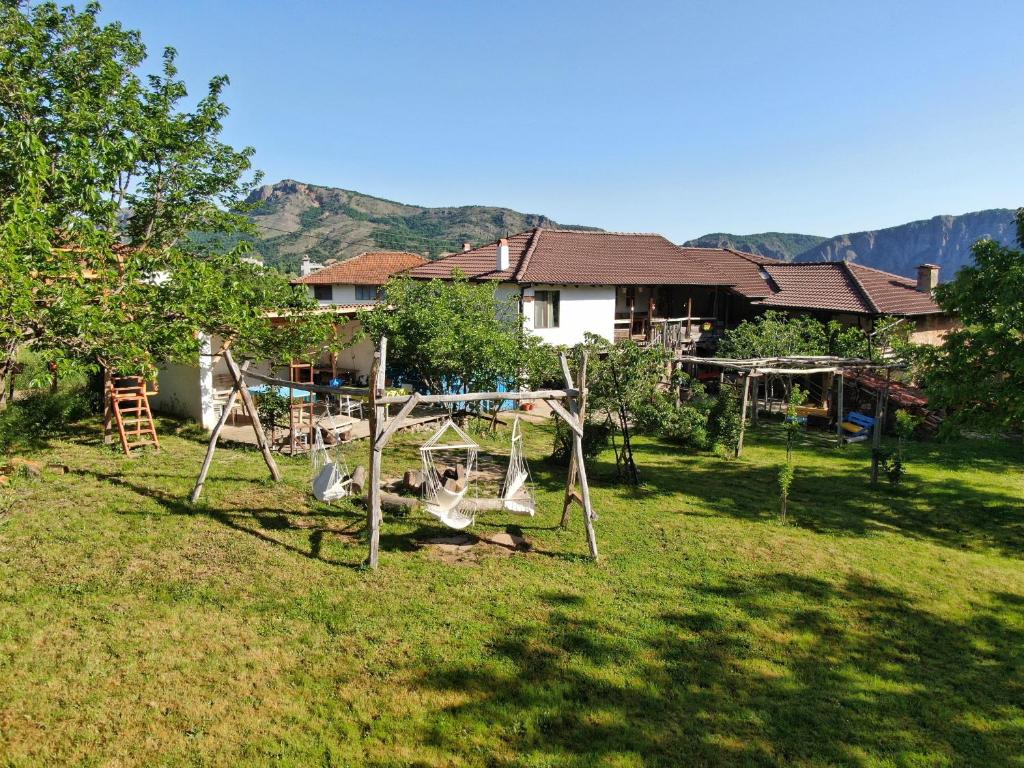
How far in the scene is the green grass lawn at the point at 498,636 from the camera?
17.1ft

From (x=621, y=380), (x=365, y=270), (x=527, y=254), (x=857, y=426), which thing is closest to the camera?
(x=621, y=380)

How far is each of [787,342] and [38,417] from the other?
21705 millimetres

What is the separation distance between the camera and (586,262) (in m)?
26.5

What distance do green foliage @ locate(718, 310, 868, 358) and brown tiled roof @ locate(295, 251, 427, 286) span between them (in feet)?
72.5

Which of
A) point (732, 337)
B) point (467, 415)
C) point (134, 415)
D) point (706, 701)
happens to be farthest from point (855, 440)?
point (134, 415)

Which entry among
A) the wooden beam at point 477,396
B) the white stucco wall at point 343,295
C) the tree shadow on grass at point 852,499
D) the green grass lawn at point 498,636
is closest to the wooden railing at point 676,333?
the tree shadow on grass at point 852,499

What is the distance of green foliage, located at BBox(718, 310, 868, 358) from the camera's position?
20.4 metres

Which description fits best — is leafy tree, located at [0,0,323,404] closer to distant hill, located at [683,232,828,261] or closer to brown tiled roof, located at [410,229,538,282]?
brown tiled roof, located at [410,229,538,282]

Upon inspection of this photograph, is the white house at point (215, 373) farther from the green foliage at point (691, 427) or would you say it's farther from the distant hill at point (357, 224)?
the distant hill at point (357, 224)

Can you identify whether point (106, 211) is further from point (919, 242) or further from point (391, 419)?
point (919, 242)

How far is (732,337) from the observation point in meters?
21.2

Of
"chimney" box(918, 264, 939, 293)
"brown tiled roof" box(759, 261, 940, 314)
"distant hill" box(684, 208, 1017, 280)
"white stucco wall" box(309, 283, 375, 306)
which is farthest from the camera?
"distant hill" box(684, 208, 1017, 280)

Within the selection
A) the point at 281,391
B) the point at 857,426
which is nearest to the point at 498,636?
the point at 281,391

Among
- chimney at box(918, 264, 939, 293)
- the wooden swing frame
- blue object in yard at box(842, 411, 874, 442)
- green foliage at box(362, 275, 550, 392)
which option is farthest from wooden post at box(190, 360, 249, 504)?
chimney at box(918, 264, 939, 293)
